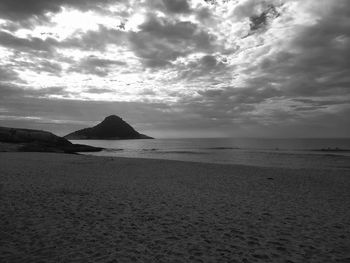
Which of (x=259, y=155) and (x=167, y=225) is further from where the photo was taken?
(x=259, y=155)

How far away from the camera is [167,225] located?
7.52 m

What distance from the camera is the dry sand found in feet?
18.2

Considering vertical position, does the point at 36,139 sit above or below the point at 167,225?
above

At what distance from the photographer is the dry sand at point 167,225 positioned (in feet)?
18.2

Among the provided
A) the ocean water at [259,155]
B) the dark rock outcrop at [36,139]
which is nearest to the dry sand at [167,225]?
the ocean water at [259,155]

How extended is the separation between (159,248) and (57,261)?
211 centimetres

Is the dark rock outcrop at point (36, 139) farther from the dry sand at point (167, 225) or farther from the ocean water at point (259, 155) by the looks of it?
the dry sand at point (167, 225)

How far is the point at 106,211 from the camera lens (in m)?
8.75

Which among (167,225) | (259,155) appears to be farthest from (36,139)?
(167,225)

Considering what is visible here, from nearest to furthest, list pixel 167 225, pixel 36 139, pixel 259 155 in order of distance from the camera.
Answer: pixel 167 225 → pixel 259 155 → pixel 36 139

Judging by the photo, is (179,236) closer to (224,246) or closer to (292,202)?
(224,246)

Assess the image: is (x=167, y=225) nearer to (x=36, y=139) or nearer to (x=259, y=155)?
(x=259, y=155)

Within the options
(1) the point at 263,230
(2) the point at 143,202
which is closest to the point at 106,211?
(2) the point at 143,202

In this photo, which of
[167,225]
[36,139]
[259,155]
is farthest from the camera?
[36,139]
